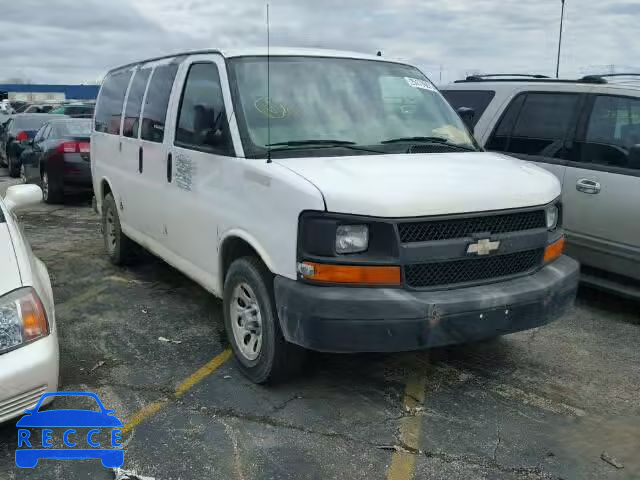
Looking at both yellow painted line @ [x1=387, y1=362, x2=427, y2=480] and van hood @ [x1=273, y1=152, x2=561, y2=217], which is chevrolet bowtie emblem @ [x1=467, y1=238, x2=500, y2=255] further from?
yellow painted line @ [x1=387, y1=362, x2=427, y2=480]

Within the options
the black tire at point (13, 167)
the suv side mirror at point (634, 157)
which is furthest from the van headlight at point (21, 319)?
the black tire at point (13, 167)

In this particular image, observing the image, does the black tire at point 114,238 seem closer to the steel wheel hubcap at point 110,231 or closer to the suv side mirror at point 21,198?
the steel wheel hubcap at point 110,231

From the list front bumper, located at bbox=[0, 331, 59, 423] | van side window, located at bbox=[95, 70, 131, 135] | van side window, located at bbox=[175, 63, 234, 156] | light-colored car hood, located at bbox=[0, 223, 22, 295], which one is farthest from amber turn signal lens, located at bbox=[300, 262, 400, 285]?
van side window, located at bbox=[95, 70, 131, 135]

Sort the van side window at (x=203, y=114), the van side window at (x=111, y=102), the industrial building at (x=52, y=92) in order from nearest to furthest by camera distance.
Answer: the van side window at (x=203, y=114) → the van side window at (x=111, y=102) → the industrial building at (x=52, y=92)

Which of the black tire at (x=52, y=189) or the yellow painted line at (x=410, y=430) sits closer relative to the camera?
the yellow painted line at (x=410, y=430)

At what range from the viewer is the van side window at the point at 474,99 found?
6.60m

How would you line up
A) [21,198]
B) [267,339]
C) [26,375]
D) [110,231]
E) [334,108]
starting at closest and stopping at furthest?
[26,375] → [267,339] → [334,108] → [21,198] → [110,231]

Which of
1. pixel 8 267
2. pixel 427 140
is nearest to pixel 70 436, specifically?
pixel 8 267

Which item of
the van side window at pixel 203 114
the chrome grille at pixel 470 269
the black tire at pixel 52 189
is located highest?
the van side window at pixel 203 114

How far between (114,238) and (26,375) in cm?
398

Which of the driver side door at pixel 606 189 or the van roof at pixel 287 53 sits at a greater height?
the van roof at pixel 287 53

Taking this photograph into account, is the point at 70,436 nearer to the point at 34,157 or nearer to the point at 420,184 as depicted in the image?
the point at 420,184

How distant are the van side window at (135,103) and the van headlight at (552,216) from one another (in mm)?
3607

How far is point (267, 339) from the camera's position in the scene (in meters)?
3.85
